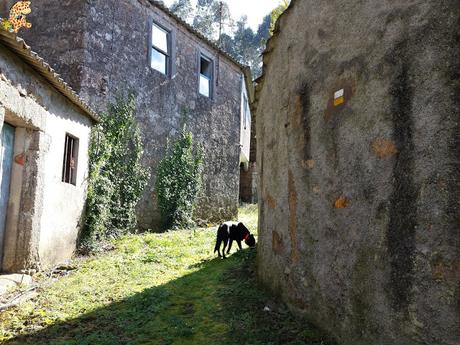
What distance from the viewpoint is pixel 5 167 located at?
6.36 meters

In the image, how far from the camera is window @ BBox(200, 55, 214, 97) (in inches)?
555

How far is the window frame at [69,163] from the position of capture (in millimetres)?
8109

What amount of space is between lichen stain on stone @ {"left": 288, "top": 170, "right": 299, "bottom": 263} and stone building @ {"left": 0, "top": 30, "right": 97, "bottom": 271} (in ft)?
12.0

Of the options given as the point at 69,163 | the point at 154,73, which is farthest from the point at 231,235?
the point at 154,73

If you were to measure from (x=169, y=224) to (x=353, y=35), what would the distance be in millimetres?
9201

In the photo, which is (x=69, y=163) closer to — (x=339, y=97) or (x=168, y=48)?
(x=168, y=48)

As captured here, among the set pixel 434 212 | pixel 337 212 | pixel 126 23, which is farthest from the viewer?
pixel 126 23

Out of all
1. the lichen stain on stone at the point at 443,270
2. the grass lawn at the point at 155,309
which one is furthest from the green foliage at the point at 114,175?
the lichen stain on stone at the point at 443,270

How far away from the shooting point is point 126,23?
1109 centimetres

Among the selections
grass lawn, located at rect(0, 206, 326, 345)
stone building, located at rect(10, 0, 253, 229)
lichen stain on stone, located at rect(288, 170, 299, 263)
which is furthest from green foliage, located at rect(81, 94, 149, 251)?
lichen stain on stone, located at rect(288, 170, 299, 263)

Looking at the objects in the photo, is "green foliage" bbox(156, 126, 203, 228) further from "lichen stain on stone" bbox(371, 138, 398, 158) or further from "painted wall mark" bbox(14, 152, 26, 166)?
"lichen stain on stone" bbox(371, 138, 398, 158)

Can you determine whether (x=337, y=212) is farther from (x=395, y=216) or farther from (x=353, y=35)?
(x=353, y=35)

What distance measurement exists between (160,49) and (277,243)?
8882mm

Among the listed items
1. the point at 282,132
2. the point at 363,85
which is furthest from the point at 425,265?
the point at 282,132
